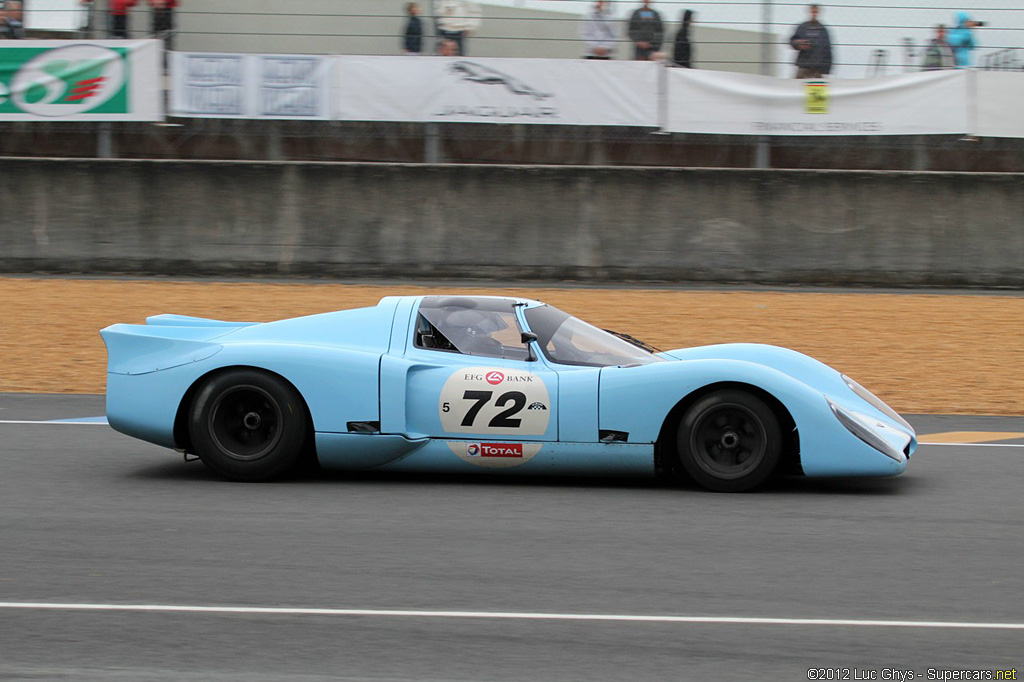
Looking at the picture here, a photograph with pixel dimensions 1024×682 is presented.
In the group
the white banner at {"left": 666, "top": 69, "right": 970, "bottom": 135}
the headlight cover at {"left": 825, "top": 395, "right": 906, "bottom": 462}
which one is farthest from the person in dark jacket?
the headlight cover at {"left": 825, "top": 395, "right": 906, "bottom": 462}

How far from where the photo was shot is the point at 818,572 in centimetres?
492

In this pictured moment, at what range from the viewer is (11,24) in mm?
15734

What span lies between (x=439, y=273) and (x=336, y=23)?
134 inches

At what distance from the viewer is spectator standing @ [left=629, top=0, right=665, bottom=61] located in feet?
50.7

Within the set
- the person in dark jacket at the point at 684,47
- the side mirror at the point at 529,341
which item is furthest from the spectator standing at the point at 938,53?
the side mirror at the point at 529,341

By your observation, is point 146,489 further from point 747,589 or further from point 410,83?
point 410,83

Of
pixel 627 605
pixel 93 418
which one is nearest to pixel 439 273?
pixel 93 418

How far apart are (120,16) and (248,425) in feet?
35.7

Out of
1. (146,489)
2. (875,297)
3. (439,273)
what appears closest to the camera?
(146,489)

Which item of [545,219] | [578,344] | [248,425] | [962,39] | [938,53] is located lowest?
[248,425]

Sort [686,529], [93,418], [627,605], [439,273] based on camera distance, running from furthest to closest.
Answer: [439,273] < [93,418] < [686,529] < [627,605]

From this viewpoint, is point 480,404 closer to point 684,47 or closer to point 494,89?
point 494,89

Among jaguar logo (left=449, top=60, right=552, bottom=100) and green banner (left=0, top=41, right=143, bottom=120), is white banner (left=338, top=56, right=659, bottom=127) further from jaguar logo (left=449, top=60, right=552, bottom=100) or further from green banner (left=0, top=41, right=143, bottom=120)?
green banner (left=0, top=41, right=143, bottom=120)

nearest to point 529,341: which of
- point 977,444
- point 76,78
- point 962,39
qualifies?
point 977,444
